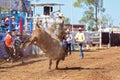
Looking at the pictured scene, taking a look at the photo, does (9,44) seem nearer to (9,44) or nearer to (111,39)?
(9,44)

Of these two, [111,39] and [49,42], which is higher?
[49,42]

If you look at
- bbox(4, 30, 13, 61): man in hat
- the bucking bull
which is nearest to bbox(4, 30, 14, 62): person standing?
bbox(4, 30, 13, 61): man in hat

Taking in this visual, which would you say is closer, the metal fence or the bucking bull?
the bucking bull

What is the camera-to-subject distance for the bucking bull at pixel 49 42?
51.8 ft

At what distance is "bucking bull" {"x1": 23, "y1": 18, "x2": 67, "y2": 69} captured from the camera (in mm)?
15773

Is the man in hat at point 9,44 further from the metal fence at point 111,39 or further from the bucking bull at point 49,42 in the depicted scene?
the metal fence at point 111,39

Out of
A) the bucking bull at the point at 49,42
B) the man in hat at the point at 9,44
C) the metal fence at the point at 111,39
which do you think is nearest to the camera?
the bucking bull at the point at 49,42

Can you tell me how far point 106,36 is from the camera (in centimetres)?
4397

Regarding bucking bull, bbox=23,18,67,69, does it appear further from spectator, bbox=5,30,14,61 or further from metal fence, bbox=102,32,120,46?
metal fence, bbox=102,32,120,46

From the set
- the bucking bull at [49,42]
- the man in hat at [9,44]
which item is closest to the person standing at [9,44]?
the man in hat at [9,44]

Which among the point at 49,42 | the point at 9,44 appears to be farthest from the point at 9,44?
the point at 49,42

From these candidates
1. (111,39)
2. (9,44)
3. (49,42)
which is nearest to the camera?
(49,42)

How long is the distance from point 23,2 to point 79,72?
52.4 feet

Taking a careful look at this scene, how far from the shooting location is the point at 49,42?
53.2ft
